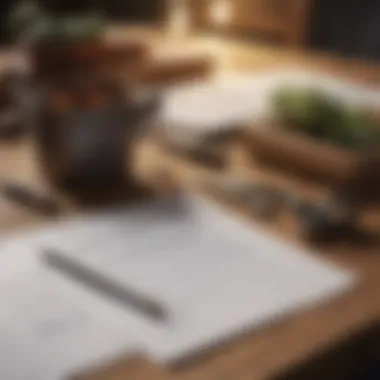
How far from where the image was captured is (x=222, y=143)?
109cm

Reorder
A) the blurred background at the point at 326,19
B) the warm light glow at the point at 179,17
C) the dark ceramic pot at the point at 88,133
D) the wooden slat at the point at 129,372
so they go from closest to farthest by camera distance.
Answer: the wooden slat at the point at 129,372 → the dark ceramic pot at the point at 88,133 → the warm light glow at the point at 179,17 → the blurred background at the point at 326,19

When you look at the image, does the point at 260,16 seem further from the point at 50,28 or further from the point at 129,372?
the point at 129,372

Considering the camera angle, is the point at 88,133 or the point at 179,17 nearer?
the point at 88,133

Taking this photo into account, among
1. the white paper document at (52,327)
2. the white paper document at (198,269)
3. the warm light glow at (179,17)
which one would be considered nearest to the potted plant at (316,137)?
the white paper document at (198,269)

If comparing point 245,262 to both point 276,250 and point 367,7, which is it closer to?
point 276,250

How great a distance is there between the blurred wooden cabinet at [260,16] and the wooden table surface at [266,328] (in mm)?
858

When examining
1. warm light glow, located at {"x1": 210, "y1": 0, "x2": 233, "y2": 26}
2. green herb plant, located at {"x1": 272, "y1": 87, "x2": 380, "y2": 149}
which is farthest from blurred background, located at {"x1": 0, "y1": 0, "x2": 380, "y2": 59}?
green herb plant, located at {"x1": 272, "y1": 87, "x2": 380, "y2": 149}

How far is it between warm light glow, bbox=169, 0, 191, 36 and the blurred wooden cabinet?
4 centimetres

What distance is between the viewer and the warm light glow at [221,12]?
1.84 metres

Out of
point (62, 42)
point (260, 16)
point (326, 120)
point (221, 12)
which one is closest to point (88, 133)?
point (62, 42)

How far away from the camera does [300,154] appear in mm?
966

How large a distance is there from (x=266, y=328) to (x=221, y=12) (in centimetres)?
135

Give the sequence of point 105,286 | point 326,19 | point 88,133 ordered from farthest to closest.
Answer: point 326,19 → point 88,133 → point 105,286

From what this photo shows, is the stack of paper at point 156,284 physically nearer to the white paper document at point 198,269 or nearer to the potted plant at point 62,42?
the white paper document at point 198,269
